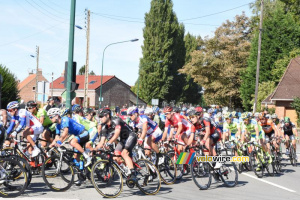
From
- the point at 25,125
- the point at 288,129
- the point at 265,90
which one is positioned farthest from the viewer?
the point at 265,90

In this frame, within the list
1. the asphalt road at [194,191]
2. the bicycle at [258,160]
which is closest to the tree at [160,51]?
the bicycle at [258,160]

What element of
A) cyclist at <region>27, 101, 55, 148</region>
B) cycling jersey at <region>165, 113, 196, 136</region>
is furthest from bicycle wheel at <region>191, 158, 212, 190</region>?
cyclist at <region>27, 101, 55, 148</region>

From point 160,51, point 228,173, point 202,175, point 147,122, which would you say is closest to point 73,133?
point 147,122

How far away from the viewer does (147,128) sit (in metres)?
10.1

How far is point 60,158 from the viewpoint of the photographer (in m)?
8.38

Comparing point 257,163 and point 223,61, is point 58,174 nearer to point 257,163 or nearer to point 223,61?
point 257,163

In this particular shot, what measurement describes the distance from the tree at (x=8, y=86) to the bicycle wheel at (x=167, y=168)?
2304 cm

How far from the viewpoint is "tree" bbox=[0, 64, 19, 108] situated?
30.5m

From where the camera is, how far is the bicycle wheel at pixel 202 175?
363 inches

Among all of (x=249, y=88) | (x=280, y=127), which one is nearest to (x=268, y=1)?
(x=249, y=88)

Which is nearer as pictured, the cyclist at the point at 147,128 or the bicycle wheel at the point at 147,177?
the bicycle wheel at the point at 147,177

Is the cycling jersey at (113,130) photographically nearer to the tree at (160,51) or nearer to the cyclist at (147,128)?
the cyclist at (147,128)

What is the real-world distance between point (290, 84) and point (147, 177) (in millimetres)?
36378

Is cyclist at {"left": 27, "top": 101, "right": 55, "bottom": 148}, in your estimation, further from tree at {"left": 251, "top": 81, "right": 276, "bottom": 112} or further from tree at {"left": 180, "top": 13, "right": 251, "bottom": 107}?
tree at {"left": 180, "top": 13, "right": 251, "bottom": 107}
